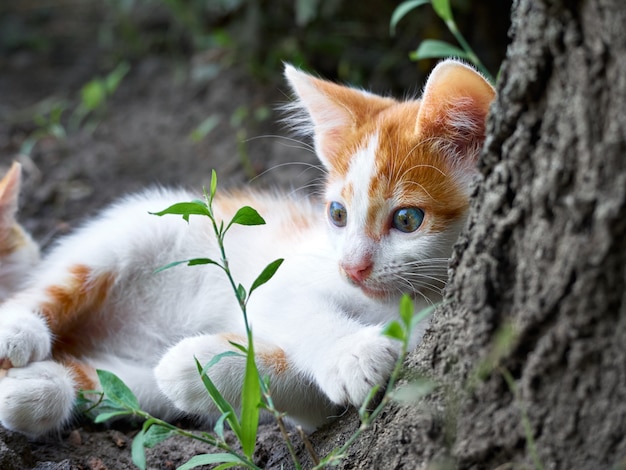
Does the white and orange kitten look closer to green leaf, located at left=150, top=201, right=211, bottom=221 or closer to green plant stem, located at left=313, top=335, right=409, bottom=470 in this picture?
green plant stem, located at left=313, top=335, right=409, bottom=470

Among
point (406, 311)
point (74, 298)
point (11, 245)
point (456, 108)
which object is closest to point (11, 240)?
point (11, 245)

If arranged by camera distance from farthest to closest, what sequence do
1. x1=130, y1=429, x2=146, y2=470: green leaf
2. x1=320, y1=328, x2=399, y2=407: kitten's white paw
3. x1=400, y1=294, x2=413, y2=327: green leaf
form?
1. x1=320, y1=328, x2=399, y2=407: kitten's white paw
2. x1=130, y1=429, x2=146, y2=470: green leaf
3. x1=400, y1=294, x2=413, y2=327: green leaf

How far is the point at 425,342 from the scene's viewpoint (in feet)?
4.93

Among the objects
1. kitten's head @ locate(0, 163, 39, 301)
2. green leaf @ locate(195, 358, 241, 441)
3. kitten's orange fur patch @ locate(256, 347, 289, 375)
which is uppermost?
kitten's head @ locate(0, 163, 39, 301)

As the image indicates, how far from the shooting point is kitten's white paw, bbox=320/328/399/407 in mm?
1549

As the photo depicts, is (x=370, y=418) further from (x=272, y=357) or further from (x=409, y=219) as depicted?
(x=409, y=219)

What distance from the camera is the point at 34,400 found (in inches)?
74.9

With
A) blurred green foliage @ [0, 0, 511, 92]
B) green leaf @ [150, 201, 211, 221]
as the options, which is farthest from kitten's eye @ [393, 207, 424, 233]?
blurred green foliage @ [0, 0, 511, 92]

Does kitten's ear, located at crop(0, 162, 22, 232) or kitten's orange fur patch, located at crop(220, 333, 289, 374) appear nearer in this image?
kitten's orange fur patch, located at crop(220, 333, 289, 374)

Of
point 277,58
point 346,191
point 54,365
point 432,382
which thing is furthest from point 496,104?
point 277,58

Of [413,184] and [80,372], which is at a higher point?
[413,184]

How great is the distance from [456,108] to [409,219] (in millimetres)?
293

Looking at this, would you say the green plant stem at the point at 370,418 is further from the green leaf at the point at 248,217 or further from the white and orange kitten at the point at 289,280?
the green leaf at the point at 248,217

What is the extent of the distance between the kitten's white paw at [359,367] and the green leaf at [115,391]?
0.43 metres
